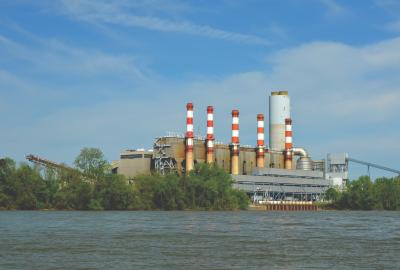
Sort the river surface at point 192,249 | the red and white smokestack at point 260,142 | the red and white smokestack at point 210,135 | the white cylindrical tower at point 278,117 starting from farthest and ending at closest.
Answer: the white cylindrical tower at point 278,117
the red and white smokestack at point 260,142
the red and white smokestack at point 210,135
the river surface at point 192,249

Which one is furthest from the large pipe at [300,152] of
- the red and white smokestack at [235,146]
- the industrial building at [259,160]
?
the red and white smokestack at [235,146]

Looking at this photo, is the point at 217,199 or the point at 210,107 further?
the point at 210,107

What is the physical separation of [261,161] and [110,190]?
120ft

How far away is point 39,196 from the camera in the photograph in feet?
297

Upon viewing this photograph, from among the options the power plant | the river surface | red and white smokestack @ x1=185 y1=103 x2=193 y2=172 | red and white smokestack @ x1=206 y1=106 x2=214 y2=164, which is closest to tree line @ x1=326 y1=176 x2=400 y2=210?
the power plant

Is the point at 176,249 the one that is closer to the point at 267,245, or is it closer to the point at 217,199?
the point at 267,245

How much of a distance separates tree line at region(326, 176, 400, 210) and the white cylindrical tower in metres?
11.6

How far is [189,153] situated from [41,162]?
22.2 m

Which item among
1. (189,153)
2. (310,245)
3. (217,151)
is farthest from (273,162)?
(310,245)

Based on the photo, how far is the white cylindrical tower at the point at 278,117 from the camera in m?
128

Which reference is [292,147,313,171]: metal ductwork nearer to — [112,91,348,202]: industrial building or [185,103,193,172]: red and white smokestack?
[112,91,348,202]: industrial building

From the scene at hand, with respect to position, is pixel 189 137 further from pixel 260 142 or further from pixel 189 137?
pixel 260 142

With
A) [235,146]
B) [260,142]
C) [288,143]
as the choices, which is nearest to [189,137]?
[235,146]

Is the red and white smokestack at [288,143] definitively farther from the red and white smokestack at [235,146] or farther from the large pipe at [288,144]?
the red and white smokestack at [235,146]
